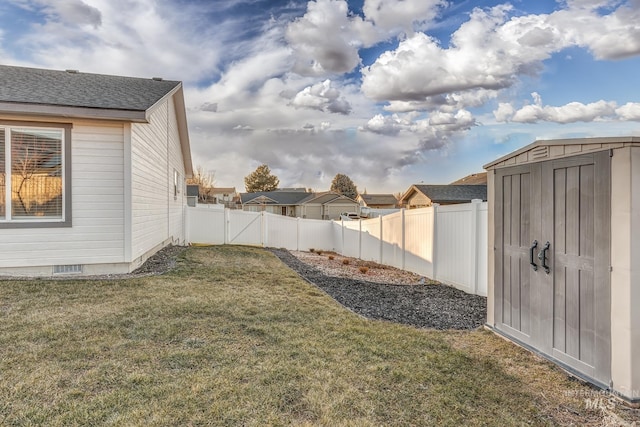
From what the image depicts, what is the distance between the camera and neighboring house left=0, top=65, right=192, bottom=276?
6766 millimetres

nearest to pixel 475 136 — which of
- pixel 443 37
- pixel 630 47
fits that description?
pixel 443 37

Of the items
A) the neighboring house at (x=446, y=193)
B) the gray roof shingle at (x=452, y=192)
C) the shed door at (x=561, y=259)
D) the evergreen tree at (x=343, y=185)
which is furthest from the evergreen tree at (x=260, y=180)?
the shed door at (x=561, y=259)

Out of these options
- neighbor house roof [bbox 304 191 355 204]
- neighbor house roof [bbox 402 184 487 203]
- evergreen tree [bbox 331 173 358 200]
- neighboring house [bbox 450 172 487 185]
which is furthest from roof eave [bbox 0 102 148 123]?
evergreen tree [bbox 331 173 358 200]

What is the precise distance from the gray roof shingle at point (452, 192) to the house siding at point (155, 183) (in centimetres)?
2441

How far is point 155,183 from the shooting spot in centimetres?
1005

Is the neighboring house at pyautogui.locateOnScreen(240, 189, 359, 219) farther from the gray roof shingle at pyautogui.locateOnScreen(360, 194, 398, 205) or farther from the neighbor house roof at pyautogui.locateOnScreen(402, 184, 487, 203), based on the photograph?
the neighbor house roof at pyautogui.locateOnScreen(402, 184, 487, 203)

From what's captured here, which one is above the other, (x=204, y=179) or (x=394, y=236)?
(x=204, y=179)

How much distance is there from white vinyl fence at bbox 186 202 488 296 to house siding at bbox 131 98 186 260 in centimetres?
208

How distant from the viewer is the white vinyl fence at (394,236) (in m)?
6.79

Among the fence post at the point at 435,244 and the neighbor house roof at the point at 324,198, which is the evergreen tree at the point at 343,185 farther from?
the fence post at the point at 435,244

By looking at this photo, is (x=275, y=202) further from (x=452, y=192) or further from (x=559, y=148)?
(x=559, y=148)

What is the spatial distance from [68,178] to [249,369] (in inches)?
241

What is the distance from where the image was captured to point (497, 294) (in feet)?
14.4

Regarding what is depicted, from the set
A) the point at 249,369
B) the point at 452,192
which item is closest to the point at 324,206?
→ the point at 452,192
